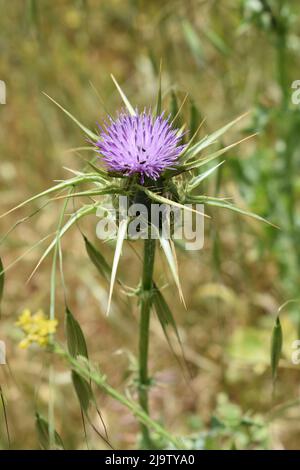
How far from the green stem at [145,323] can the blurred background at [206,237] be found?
0.75 feet

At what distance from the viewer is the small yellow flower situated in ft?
5.98

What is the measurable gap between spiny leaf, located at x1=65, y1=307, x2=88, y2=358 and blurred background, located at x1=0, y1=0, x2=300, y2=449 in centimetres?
65

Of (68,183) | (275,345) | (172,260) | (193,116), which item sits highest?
(193,116)

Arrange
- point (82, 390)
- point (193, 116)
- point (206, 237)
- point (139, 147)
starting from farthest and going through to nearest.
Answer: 1. point (206, 237)
2. point (193, 116)
3. point (82, 390)
4. point (139, 147)

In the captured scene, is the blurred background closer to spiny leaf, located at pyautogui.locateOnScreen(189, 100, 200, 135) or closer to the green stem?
spiny leaf, located at pyautogui.locateOnScreen(189, 100, 200, 135)

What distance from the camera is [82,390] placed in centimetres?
175

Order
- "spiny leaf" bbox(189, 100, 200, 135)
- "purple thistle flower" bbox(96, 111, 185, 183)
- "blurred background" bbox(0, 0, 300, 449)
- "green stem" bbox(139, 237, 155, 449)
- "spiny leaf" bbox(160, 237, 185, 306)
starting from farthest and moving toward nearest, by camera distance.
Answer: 1. "blurred background" bbox(0, 0, 300, 449)
2. "spiny leaf" bbox(189, 100, 200, 135)
3. "green stem" bbox(139, 237, 155, 449)
4. "purple thistle flower" bbox(96, 111, 185, 183)
5. "spiny leaf" bbox(160, 237, 185, 306)

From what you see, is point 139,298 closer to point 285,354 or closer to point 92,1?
point 285,354

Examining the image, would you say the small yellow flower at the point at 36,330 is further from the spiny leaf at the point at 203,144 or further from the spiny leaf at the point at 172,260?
the spiny leaf at the point at 203,144

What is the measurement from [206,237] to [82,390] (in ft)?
5.34

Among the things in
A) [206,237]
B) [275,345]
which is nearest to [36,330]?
[275,345]

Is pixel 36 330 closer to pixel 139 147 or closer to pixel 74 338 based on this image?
pixel 74 338

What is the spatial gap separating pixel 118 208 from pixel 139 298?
31 cm

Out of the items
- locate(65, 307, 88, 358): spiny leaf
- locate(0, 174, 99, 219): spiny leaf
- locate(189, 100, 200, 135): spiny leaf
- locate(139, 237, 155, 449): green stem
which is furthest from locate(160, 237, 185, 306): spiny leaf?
locate(189, 100, 200, 135): spiny leaf
